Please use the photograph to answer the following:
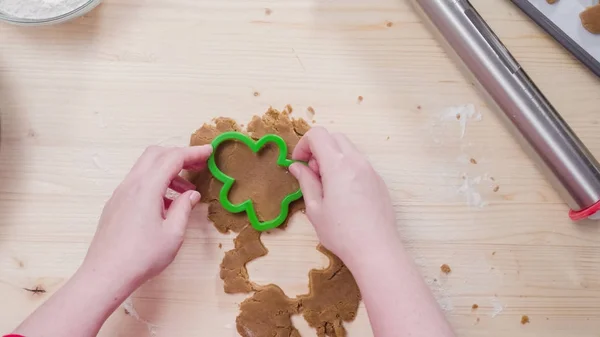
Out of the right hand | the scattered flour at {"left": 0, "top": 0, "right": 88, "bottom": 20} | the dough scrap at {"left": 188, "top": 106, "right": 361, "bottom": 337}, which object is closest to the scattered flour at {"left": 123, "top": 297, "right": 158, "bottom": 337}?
the dough scrap at {"left": 188, "top": 106, "right": 361, "bottom": 337}

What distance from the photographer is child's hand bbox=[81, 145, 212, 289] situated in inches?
27.2

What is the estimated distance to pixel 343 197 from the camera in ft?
2.37

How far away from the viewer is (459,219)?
31.5 inches

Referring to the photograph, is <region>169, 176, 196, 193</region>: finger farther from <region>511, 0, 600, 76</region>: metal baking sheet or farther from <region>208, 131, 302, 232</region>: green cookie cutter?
<region>511, 0, 600, 76</region>: metal baking sheet

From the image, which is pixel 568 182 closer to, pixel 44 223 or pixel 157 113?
pixel 157 113

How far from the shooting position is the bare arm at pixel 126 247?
0.67 metres

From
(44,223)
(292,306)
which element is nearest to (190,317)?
(292,306)

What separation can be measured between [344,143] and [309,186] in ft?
0.25

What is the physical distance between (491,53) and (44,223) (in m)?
0.67

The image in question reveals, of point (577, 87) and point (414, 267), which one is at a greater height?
point (577, 87)

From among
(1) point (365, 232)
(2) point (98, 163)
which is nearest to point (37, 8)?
(2) point (98, 163)

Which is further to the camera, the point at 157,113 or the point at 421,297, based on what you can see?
the point at 157,113

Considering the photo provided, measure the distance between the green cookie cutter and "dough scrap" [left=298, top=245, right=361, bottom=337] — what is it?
0.10 meters

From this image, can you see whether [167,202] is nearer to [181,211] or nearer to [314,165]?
[181,211]
